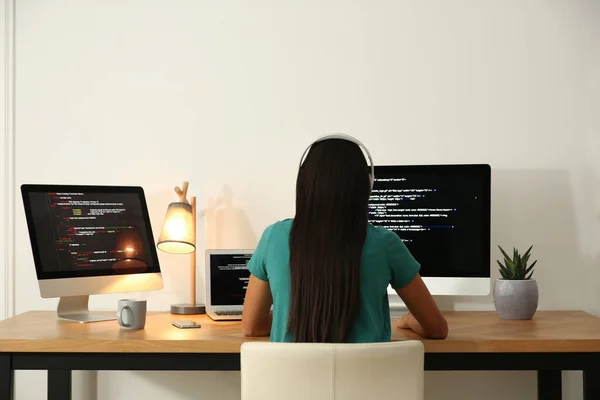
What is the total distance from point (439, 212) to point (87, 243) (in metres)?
1.25

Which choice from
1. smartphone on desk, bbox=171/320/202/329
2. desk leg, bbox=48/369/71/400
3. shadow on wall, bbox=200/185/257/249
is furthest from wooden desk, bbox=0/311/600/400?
shadow on wall, bbox=200/185/257/249

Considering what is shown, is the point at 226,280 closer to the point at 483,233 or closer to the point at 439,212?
the point at 439,212

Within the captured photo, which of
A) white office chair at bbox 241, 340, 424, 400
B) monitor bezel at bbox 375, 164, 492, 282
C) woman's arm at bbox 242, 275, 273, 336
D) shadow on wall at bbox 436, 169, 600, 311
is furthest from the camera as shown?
shadow on wall at bbox 436, 169, 600, 311

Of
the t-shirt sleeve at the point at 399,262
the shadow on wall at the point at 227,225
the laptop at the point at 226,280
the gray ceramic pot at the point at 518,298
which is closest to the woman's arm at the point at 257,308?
the t-shirt sleeve at the point at 399,262

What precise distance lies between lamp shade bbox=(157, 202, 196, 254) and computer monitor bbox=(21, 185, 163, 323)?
0.23 ft

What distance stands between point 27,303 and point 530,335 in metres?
1.98

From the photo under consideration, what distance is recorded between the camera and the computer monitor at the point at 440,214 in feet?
8.42

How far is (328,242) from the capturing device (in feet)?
5.78

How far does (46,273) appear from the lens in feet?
7.88

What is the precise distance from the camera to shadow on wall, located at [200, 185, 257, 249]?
292 centimetres

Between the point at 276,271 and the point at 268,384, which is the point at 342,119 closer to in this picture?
the point at 276,271

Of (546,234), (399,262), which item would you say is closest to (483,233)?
(546,234)

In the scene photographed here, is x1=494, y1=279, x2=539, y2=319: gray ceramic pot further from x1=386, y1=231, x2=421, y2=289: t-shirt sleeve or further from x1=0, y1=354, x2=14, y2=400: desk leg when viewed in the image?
x1=0, y1=354, x2=14, y2=400: desk leg

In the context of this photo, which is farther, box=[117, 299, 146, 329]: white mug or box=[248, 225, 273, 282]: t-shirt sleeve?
box=[117, 299, 146, 329]: white mug
